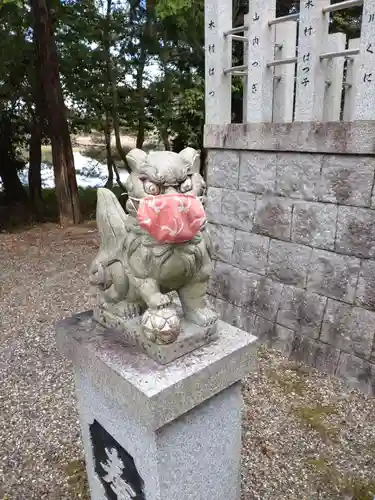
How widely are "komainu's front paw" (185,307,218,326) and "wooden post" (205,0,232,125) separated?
2.66 metres

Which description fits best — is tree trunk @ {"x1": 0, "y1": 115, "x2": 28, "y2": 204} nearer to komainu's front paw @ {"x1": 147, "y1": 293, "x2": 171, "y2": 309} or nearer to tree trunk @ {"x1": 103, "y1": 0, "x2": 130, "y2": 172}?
tree trunk @ {"x1": 103, "y1": 0, "x2": 130, "y2": 172}

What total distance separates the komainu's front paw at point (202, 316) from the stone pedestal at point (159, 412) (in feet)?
0.35

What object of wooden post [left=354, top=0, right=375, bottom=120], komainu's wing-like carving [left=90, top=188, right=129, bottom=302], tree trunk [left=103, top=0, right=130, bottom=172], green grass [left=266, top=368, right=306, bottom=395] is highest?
tree trunk [left=103, top=0, right=130, bottom=172]

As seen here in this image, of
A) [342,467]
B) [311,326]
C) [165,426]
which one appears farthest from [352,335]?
[165,426]

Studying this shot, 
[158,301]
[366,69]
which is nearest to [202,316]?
[158,301]

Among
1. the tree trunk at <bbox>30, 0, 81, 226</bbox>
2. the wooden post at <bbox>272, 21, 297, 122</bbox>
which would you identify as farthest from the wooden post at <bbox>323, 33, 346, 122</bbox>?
the tree trunk at <bbox>30, 0, 81, 226</bbox>

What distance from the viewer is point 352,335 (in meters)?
3.28

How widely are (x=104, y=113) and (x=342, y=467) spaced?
10251 mm

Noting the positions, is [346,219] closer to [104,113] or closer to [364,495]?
[364,495]

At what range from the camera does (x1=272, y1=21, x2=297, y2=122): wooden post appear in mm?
4172

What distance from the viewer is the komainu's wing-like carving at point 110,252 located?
1809mm

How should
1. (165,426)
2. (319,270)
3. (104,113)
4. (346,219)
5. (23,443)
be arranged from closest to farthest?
(165,426), (23,443), (346,219), (319,270), (104,113)

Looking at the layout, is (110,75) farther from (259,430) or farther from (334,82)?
(259,430)

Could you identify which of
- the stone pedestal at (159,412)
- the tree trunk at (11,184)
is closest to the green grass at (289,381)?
the stone pedestal at (159,412)
